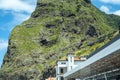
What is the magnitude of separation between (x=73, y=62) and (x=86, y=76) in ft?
124

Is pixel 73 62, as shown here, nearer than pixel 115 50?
No

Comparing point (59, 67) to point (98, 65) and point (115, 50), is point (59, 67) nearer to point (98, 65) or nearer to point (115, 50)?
point (98, 65)

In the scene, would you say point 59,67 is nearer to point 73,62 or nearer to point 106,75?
point 73,62

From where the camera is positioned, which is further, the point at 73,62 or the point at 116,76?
the point at 73,62

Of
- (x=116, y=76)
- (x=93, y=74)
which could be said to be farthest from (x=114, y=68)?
(x=93, y=74)

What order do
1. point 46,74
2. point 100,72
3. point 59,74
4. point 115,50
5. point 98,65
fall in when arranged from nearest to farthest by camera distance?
1. point 115,50
2. point 98,65
3. point 100,72
4. point 59,74
5. point 46,74

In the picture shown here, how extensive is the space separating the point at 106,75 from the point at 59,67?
56.9 m

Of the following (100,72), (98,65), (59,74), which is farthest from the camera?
(59,74)

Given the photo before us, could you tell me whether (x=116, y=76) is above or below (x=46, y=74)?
below

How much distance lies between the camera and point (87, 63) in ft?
119

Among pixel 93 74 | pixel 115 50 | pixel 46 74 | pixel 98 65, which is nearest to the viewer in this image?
pixel 115 50

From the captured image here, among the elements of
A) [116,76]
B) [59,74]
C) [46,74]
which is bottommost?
[116,76]

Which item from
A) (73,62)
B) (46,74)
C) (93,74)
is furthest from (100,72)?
(46,74)

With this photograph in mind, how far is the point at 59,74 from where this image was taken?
297 feet
